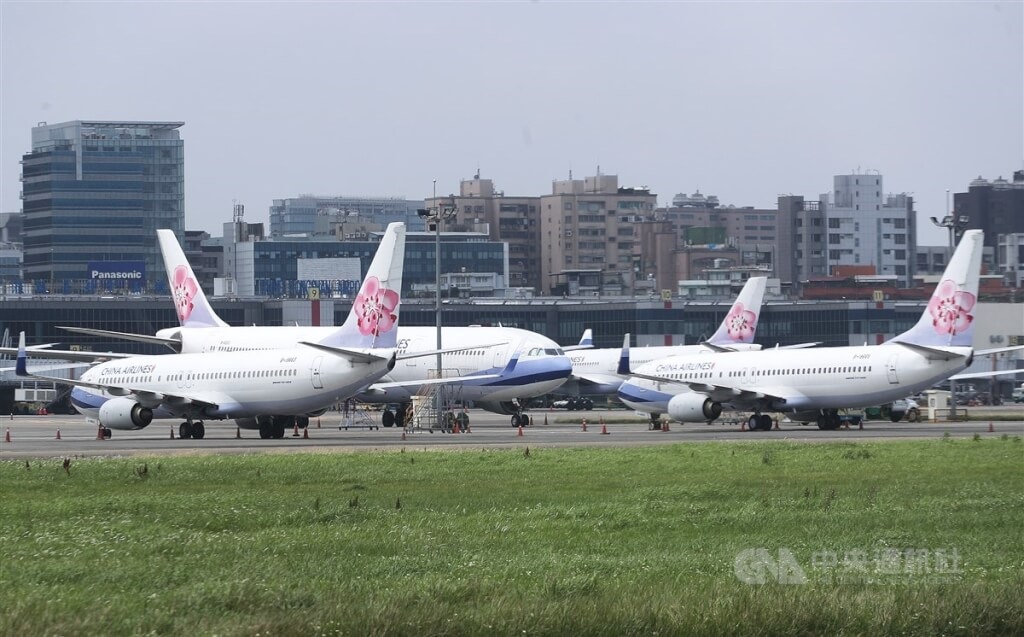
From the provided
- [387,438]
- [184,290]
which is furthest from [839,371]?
[184,290]

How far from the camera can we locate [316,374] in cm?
5950

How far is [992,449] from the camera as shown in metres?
44.4

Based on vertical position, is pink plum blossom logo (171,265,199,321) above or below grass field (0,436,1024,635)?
above

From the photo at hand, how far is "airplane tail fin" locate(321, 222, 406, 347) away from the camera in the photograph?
60000 mm

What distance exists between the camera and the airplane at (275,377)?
195 feet

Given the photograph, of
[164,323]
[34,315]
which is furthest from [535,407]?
[34,315]

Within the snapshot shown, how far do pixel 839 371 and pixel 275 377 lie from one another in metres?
24.4

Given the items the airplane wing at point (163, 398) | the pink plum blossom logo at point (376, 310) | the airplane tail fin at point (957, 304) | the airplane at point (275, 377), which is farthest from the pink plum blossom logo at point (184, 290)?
the airplane tail fin at point (957, 304)

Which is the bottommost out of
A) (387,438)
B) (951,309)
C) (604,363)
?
(387,438)

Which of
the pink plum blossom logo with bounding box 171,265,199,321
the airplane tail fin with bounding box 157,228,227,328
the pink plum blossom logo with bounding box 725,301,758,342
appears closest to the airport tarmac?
the airplane tail fin with bounding box 157,228,227,328

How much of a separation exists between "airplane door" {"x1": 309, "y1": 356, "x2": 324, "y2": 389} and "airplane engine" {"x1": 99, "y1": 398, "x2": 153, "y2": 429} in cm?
747

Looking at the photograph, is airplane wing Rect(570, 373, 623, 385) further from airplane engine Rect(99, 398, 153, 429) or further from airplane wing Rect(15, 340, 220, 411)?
airplane engine Rect(99, 398, 153, 429)

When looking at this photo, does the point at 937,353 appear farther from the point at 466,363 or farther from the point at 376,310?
the point at 466,363

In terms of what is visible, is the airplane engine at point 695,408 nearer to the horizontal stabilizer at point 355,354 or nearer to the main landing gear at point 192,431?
the horizontal stabilizer at point 355,354
